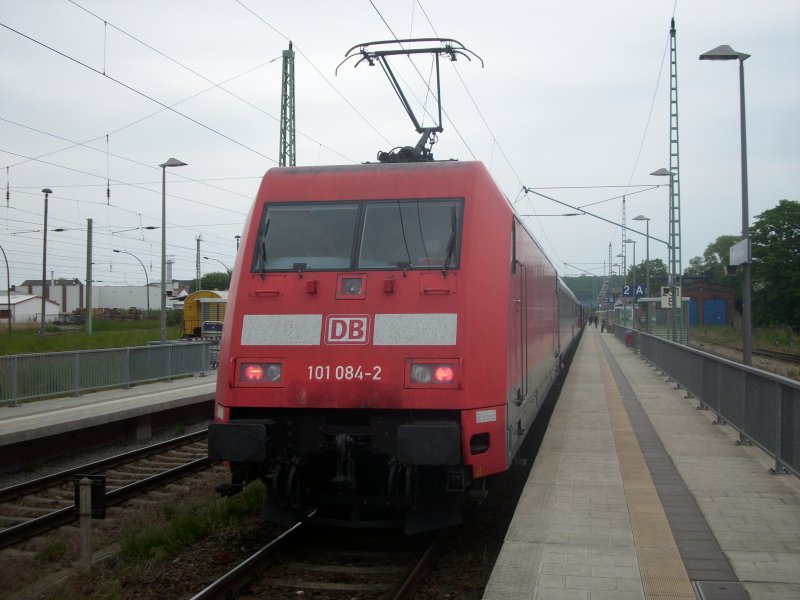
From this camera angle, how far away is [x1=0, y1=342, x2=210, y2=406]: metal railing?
14133 mm

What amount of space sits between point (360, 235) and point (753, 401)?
535 centimetres

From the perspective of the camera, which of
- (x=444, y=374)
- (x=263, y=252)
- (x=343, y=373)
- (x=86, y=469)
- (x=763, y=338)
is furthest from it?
(x=763, y=338)

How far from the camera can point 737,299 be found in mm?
70812

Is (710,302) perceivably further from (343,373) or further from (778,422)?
(343,373)

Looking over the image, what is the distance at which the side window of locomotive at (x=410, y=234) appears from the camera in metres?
6.73

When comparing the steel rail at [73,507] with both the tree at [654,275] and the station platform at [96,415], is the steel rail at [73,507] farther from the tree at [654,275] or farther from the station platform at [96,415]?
the tree at [654,275]

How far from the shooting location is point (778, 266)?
48.2 m

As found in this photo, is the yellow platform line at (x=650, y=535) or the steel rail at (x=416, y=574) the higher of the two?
the yellow platform line at (x=650, y=535)

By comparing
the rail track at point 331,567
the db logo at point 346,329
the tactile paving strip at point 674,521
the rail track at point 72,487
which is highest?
the db logo at point 346,329

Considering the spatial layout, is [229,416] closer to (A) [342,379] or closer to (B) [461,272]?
(A) [342,379]

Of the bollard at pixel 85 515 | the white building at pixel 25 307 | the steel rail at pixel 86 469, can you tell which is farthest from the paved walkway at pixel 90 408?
the white building at pixel 25 307

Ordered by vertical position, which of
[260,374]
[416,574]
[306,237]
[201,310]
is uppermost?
[306,237]

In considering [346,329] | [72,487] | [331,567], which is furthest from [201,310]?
[331,567]

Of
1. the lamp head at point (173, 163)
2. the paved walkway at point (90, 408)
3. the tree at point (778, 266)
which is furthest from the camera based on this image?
the tree at point (778, 266)
